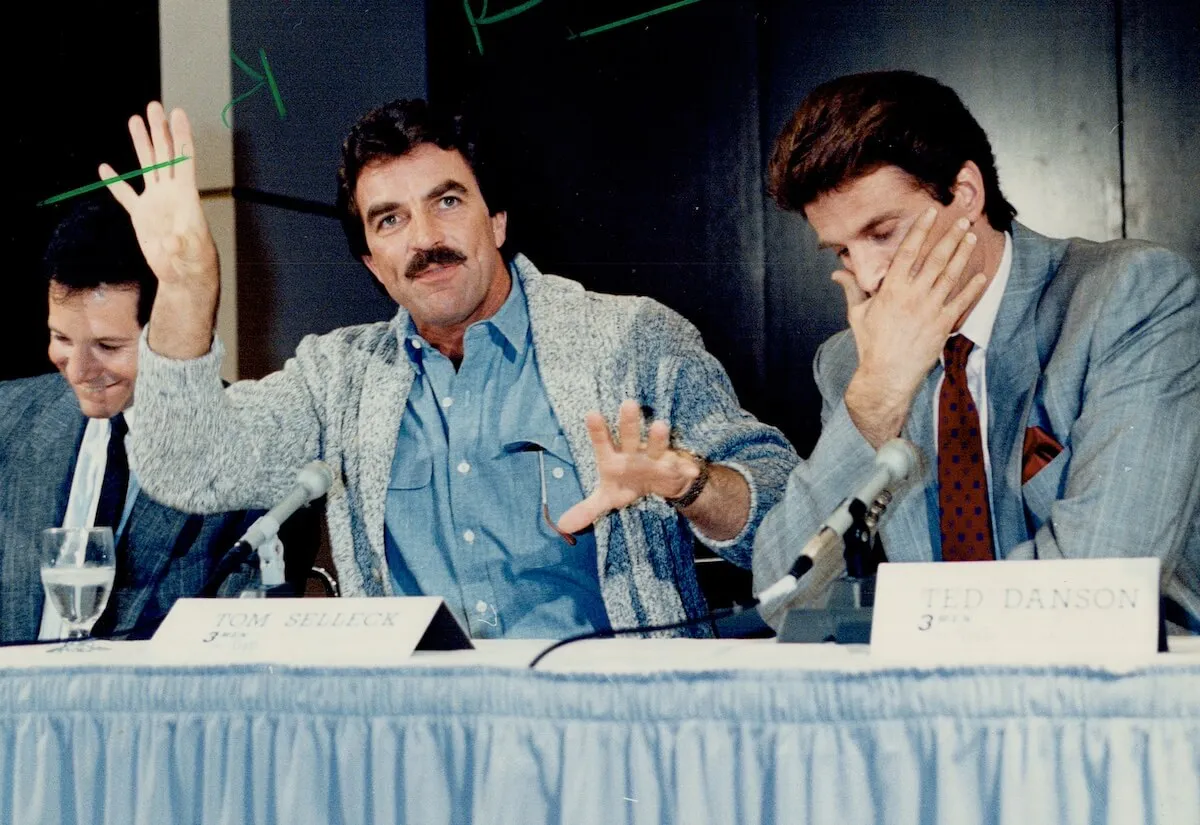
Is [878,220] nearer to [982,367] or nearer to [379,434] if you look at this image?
[982,367]

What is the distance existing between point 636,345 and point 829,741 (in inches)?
45.1

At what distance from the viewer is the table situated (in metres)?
0.95

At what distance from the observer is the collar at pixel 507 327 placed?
2.10 meters

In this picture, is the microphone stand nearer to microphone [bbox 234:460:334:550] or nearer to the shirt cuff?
microphone [bbox 234:460:334:550]

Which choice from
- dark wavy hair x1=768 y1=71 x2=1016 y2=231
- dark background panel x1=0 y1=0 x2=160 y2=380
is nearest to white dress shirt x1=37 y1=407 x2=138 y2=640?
dark background panel x1=0 y1=0 x2=160 y2=380

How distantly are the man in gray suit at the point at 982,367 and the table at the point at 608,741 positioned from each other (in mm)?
346

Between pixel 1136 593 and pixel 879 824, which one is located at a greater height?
pixel 1136 593

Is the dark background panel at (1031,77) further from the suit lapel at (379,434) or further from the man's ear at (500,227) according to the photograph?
the suit lapel at (379,434)

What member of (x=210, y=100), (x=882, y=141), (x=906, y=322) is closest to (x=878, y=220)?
(x=882, y=141)

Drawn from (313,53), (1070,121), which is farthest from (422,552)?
(1070,121)

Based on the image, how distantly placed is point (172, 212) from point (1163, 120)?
62.3 inches

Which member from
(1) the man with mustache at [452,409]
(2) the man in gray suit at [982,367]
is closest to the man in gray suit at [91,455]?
(1) the man with mustache at [452,409]

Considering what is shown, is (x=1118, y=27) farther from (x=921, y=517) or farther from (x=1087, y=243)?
(x=921, y=517)

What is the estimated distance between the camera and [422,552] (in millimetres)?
2020
